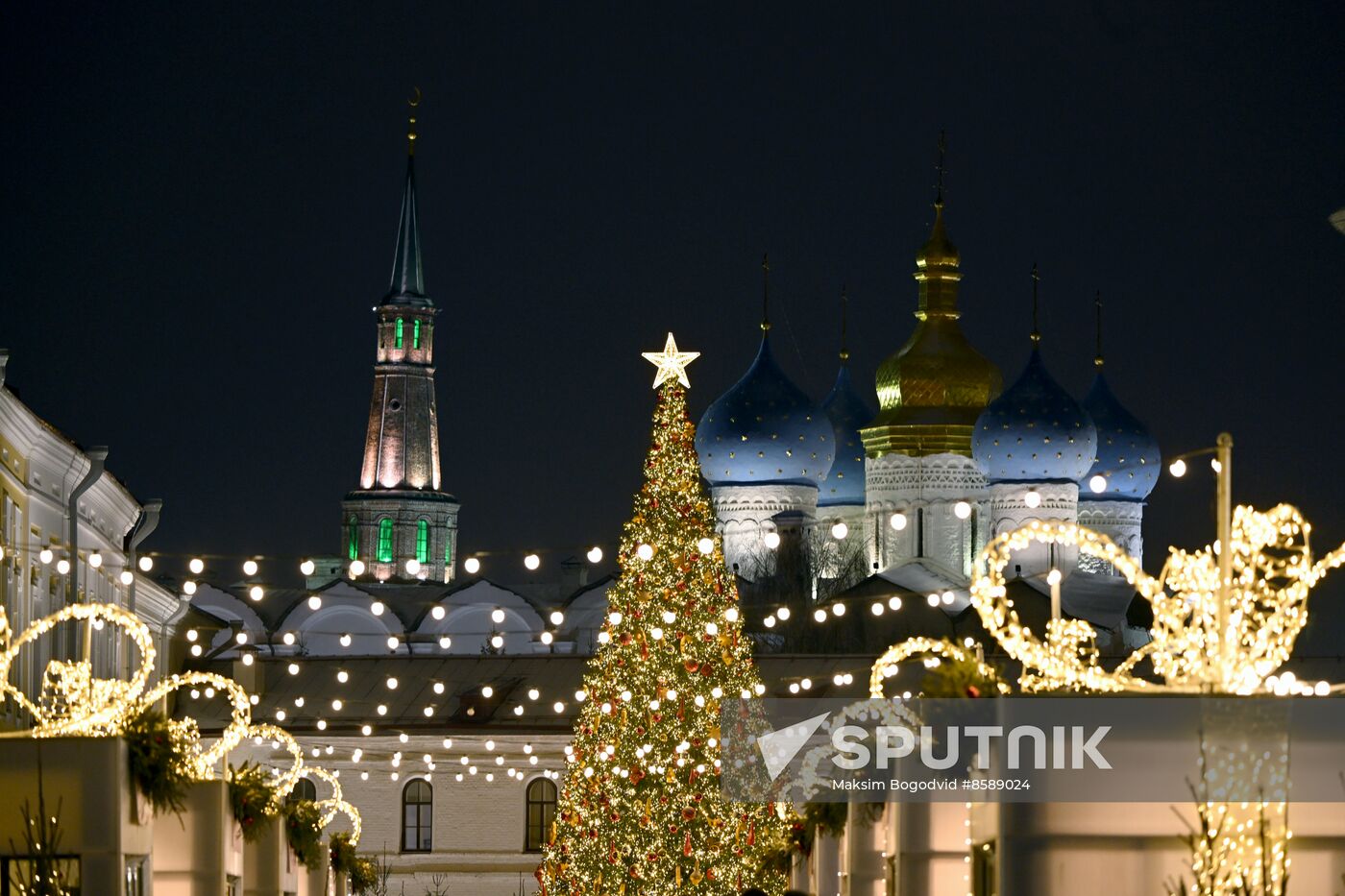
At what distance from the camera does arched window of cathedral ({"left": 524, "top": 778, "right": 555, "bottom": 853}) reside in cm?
4875

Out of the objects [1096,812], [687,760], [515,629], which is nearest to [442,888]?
[687,760]

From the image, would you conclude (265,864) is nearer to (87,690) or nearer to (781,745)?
(87,690)

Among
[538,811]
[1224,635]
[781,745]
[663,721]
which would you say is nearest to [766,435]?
[538,811]

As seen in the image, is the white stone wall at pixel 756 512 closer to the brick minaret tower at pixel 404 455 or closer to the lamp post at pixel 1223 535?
the brick minaret tower at pixel 404 455

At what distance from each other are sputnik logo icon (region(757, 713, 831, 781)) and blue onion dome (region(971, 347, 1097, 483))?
37221 millimetres

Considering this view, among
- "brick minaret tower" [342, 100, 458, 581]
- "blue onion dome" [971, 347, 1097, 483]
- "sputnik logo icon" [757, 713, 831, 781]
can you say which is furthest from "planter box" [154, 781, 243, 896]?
"brick minaret tower" [342, 100, 458, 581]

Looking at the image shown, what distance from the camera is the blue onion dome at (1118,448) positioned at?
259 feet

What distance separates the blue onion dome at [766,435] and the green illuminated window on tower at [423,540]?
2158 centimetres

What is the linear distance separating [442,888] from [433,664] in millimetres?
7466

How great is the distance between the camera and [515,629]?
2965 inches

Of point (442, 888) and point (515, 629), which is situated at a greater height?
point (515, 629)

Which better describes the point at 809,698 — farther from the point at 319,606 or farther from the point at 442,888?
the point at 319,606

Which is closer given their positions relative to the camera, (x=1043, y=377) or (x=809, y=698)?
(x=809, y=698)

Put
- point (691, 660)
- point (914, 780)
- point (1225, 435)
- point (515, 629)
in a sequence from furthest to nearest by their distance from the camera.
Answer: point (515, 629) < point (691, 660) < point (914, 780) < point (1225, 435)
